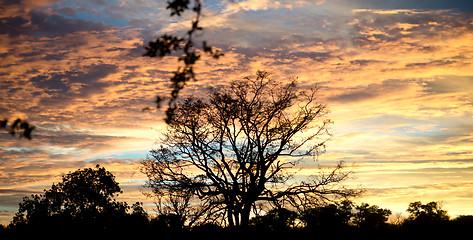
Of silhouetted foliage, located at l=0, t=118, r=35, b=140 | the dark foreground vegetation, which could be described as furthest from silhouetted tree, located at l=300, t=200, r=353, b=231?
silhouetted foliage, located at l=0, t=118, r=35, b=140

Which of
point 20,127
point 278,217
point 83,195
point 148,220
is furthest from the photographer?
point 83,195

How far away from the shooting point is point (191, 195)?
85.1 feet

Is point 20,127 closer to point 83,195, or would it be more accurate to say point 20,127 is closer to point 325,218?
point 325,218

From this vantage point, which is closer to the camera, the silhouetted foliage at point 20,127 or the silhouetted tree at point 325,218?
the silhouetted foliage at point 20,127

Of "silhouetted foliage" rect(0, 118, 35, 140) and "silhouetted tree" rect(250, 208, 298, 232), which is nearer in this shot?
"silhouetted foliage" rect(0, 118, 35, 140)

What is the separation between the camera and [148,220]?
20797 mm

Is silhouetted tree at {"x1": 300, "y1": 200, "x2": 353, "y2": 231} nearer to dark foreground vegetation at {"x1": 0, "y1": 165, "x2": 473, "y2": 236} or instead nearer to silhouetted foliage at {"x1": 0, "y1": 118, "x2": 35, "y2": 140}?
dark foreground vegetation at {"x1": 0, "y1": 165, "x2": 473, "y2": 236}

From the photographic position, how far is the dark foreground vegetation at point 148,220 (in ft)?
56.1

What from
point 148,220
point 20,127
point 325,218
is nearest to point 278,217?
point 325,218

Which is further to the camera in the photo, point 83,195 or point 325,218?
point 83,195

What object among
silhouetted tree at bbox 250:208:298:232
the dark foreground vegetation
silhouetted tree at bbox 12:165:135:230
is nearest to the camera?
the dark foreground vegetation

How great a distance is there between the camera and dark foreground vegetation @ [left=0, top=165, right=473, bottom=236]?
1709cm

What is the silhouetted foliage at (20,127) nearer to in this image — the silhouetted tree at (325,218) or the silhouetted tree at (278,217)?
the silhouetted tree at (325,218)

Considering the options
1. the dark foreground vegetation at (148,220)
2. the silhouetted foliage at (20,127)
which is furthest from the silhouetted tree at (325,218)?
the silhouetted foliage at (20,127)
